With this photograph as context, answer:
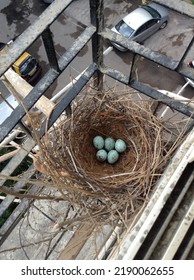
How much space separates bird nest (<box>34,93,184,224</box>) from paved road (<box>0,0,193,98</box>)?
4.05 meters

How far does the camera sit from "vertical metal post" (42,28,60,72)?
1333 mm

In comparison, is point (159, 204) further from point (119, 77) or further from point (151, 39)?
point (151, 39)

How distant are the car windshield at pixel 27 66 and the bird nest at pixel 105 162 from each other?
3939mm

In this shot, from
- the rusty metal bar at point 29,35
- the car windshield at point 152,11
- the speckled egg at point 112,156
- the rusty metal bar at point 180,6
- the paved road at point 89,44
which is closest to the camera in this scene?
the rusty metal bar at point 29,35

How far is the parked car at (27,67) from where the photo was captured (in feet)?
19.0

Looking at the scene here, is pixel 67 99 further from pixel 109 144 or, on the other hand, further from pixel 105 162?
pixel 105 162

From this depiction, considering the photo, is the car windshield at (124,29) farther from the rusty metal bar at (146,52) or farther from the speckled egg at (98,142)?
the rusty metal bar at (146,52)

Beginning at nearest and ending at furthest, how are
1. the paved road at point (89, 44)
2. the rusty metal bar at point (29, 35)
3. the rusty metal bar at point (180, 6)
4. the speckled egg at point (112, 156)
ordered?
the rusty metal bar at point (29, 35) → the rusty metal bar at point (180, 6) → the speckled egg at point (112, 156) → the paved road at point (89, 44)

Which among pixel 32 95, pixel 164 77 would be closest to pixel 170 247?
pixel 32 95

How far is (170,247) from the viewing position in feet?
3.67

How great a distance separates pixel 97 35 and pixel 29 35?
1.75 feet

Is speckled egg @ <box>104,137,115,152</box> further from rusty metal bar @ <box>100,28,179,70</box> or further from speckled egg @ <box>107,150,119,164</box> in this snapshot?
rusty metal bar @ <box>100,28,179,70</box>

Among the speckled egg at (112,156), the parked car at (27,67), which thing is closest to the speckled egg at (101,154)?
the speckled egg at (112,156)
